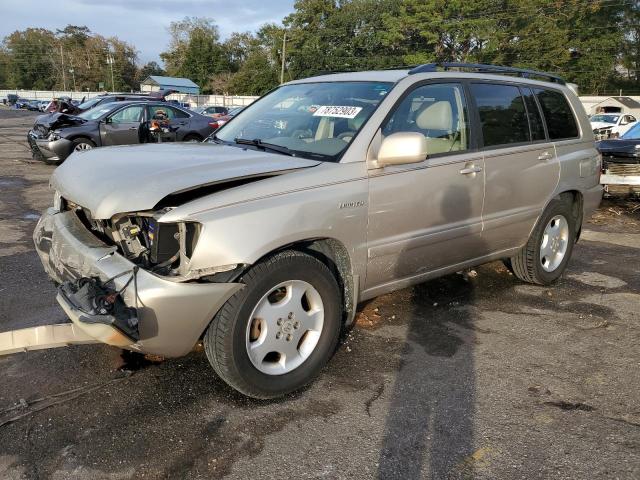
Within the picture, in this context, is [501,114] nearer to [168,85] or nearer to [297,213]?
[297,213]

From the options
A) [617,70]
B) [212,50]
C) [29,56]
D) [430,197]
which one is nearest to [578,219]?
[430,197]

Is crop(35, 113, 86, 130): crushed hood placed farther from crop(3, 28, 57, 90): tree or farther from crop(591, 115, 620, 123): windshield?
crop(3, 28, 57, 90): tree

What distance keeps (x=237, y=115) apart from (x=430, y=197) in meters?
1.85

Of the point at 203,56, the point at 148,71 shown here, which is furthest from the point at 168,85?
the point at 148,71

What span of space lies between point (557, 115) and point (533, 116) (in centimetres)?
44

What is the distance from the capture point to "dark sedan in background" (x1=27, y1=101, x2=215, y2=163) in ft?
40.6

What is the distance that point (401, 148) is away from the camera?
3.20m

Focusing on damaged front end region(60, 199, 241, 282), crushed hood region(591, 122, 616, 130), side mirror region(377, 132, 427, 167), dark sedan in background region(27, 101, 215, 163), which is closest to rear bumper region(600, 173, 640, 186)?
side mirror region(377, 132, 427, 167)

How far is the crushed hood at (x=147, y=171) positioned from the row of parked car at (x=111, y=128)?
8983mm

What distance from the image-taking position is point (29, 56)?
104m

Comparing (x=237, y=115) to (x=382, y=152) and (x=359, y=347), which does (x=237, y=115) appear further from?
(x=359, y=347)

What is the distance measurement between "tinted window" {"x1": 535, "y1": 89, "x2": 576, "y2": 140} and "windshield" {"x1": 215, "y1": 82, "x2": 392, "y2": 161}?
193cm

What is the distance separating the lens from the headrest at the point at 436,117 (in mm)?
3771

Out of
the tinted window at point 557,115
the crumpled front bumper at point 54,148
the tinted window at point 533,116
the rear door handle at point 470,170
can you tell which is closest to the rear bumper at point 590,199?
the tinted window at point 557,115
